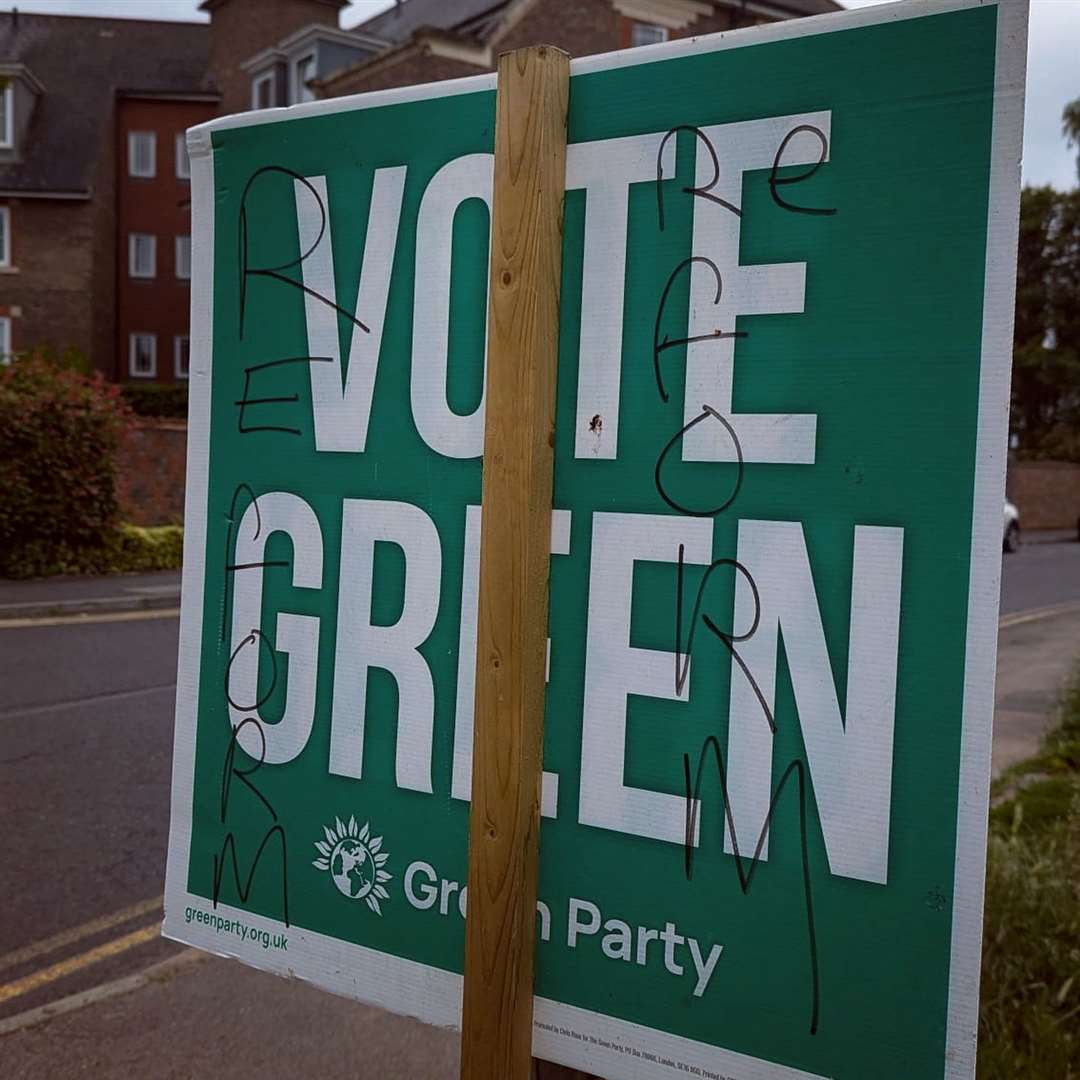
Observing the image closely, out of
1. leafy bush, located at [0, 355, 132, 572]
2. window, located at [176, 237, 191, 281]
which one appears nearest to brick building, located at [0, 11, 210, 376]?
window, located at [176, 237, 191, 281]

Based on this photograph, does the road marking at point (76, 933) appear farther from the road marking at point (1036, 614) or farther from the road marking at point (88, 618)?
the road marking at point (1036, 614)

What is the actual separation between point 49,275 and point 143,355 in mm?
3840

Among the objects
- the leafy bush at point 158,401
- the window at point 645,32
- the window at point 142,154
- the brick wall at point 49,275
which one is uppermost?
the window at point 645,32

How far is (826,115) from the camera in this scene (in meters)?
1.46

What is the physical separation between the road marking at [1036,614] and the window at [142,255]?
28.0m

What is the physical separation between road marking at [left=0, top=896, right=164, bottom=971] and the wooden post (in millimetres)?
3060

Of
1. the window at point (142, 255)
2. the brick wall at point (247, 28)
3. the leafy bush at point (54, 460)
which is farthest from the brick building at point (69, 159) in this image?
the leafy bush at point (54, 460)

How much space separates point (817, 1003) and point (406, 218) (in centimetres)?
122

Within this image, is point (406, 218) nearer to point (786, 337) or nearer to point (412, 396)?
point (412, 396)

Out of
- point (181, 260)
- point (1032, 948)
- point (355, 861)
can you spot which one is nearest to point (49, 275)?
point (181, 260)

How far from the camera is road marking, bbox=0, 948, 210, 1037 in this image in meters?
3.52

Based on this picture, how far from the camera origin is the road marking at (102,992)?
3.52 metres

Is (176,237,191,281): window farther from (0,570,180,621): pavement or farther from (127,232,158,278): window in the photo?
(0,570,180,621): pavement

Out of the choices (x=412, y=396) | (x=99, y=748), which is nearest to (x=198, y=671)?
(x=412, y=396)
